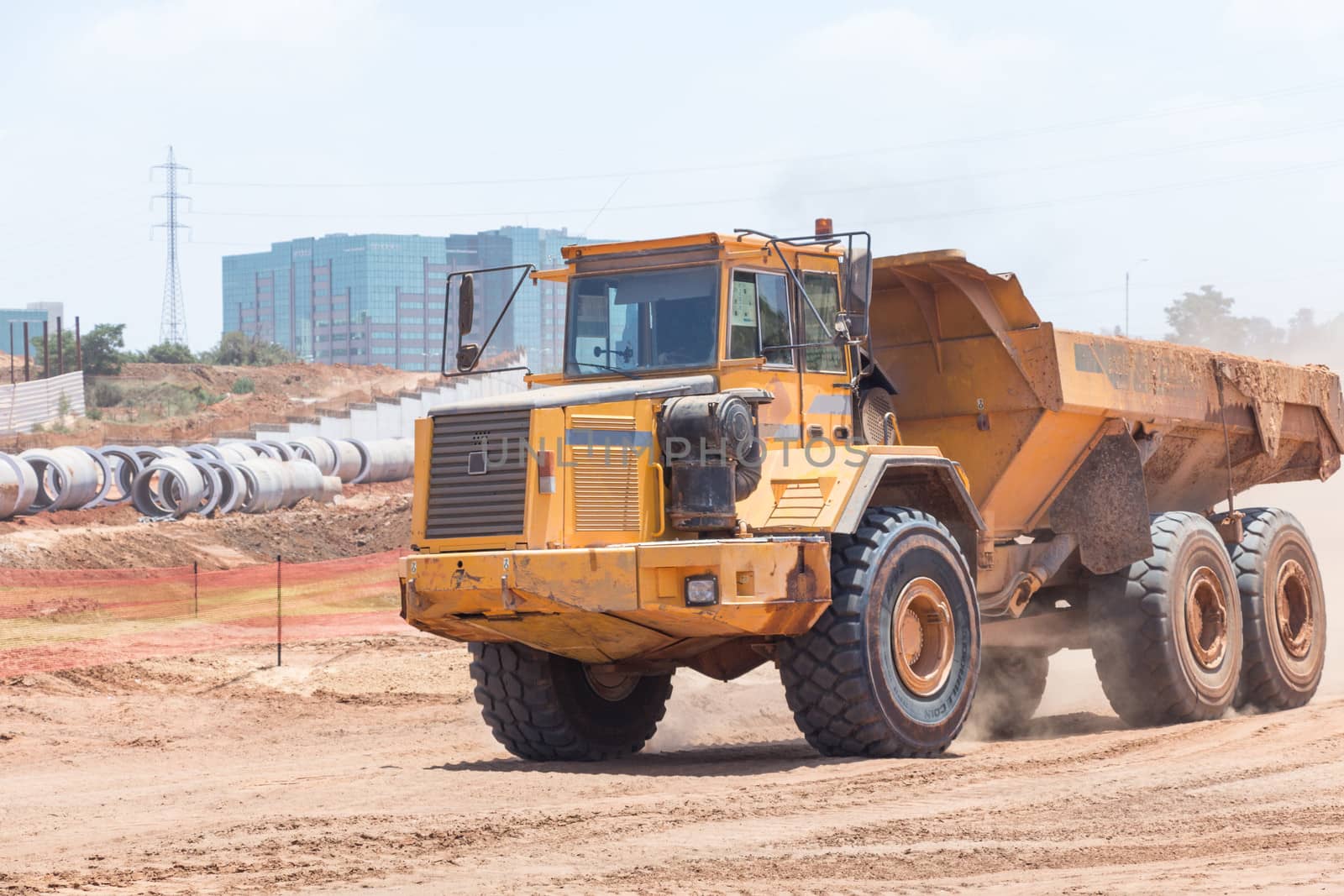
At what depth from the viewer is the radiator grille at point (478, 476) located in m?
10.0

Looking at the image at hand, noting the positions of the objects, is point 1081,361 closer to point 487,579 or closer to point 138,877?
point 487,579

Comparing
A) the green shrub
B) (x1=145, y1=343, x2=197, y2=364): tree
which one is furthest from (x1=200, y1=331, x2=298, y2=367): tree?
the green shrub

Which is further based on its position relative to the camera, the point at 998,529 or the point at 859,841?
the point at 998,529

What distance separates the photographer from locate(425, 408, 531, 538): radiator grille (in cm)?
1000

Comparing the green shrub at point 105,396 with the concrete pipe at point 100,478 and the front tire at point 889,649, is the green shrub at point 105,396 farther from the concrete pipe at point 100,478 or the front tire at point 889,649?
the front tire at point 889,649

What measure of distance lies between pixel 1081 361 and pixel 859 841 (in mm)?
5752

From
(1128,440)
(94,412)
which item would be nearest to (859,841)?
(1128,440)

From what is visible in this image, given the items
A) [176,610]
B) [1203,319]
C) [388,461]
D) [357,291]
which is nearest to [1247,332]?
[1203,319]

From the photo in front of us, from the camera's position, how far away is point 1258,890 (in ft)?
21.4

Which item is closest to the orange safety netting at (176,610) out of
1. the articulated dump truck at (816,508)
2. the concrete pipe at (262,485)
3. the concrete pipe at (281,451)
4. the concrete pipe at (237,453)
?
the articulated dump truck at (816,508)

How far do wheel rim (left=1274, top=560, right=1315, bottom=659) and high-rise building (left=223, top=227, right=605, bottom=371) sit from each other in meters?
103

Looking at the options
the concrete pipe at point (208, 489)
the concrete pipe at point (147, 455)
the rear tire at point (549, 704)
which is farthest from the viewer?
the concrete pipe at point (147, 455)

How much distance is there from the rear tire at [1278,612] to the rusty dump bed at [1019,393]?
1.16m

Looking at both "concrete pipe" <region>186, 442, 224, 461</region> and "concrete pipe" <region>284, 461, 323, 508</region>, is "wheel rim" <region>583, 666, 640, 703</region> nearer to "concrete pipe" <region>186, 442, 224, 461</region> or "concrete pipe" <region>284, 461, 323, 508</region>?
"concrete pipe" <region>186, 442, 224, 461</region>
